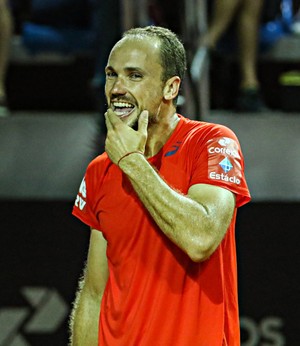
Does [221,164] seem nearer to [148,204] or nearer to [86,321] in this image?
[148,204]

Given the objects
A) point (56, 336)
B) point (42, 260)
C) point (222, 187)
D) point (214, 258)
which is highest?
point (222, 187)

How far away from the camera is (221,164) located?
260 centimetres

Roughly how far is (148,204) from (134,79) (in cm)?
40

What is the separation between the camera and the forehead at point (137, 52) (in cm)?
266

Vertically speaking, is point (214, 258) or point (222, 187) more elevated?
point (222, 187)

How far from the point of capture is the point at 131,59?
2.66 meters

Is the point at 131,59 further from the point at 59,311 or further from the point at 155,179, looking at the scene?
the point at 59,311

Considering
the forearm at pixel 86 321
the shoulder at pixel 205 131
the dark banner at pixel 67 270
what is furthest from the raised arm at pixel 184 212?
the dark banner at pixel 67 270

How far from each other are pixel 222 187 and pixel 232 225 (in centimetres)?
17

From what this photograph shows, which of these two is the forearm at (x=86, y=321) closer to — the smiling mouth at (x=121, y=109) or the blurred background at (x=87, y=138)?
the smiling mouth at (x=121, y=109)

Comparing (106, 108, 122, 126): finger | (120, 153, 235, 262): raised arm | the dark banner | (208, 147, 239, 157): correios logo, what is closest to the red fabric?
(208, 147, 239, 157): correios logo

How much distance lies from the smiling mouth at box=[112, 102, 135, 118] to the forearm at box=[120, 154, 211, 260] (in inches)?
8.3

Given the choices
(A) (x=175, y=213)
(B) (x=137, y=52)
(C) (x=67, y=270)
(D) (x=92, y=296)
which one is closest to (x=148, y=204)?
(A) (x=175, y=213)

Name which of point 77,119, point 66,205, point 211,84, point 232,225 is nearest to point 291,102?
point 211,84
